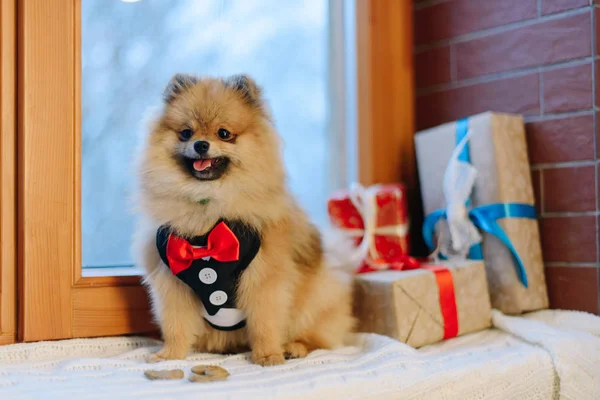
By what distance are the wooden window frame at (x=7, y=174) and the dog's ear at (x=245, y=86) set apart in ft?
1.81

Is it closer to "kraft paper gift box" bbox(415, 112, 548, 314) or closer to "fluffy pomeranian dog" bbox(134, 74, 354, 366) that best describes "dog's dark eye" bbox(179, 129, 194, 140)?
"fluffy pomeranian dog" bbox(134, 74, 354, 366)

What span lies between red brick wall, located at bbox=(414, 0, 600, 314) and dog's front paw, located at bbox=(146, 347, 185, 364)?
125 cm

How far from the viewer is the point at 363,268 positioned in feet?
6.43

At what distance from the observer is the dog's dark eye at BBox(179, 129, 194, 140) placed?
4.92ft

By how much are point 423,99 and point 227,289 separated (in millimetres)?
1320

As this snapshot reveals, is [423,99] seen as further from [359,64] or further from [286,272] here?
[286,272]

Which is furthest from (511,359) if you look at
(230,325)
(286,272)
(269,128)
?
(269,128)

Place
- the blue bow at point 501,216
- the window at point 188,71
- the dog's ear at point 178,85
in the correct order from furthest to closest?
the blue bow at point 501,216 < the window at point 188,71 < the dog's ear at point 178,85

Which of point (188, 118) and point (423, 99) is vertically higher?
point (423, 99)

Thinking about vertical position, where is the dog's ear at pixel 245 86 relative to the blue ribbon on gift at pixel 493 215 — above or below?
above

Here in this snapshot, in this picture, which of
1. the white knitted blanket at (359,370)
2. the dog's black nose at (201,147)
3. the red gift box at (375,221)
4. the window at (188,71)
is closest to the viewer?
the white knitted blanket at (359,370)

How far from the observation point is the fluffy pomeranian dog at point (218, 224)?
1.46 m

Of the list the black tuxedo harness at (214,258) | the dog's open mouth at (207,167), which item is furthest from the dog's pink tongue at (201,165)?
the black tuxedo harness at (214,258)

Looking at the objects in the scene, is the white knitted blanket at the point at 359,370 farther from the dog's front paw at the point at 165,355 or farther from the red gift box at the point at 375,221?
the red gift box at the point at 375,221
